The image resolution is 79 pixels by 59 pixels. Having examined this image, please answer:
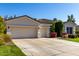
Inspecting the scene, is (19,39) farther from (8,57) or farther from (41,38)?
(8,57)

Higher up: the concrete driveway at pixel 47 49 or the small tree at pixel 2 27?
the small tree at pixel 2 27

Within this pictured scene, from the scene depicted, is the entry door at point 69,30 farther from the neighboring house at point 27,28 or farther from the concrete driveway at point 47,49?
the concrete driveway at point 47,49

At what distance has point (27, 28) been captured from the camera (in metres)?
22.7

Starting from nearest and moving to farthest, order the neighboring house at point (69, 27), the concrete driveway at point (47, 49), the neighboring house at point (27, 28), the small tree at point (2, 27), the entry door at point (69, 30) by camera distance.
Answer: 1. the concrete driveway at point (47, 49)
2. the small tree at point (2, 27)
3. the neighboring house at point (27, 28)
4. the neighboring house at point (69, 27)
5. the entry door at point (69, 30)

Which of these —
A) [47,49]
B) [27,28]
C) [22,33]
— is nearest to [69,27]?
[27,28]

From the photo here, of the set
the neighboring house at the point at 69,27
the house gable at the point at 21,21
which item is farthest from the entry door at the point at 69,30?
the house gable at the point at 21,21

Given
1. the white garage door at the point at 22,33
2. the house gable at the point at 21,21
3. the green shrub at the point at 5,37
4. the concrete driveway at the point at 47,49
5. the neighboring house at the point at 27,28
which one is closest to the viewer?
the concrete driveway at the point at 47,49

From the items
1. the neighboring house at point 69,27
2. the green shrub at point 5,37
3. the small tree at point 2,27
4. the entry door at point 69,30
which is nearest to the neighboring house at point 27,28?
the small tree at point 2,27

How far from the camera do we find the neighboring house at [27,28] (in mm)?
21578

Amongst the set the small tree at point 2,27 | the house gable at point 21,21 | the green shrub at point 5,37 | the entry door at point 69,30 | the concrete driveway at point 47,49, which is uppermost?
the house gable at point 21,21

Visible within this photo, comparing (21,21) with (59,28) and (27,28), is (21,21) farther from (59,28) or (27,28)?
(59,28)

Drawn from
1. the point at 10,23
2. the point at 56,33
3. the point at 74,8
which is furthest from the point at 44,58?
the point at 56,33

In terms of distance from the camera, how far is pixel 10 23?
858 inches

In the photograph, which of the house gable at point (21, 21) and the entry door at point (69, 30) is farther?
the entry door at point (69, 30)
